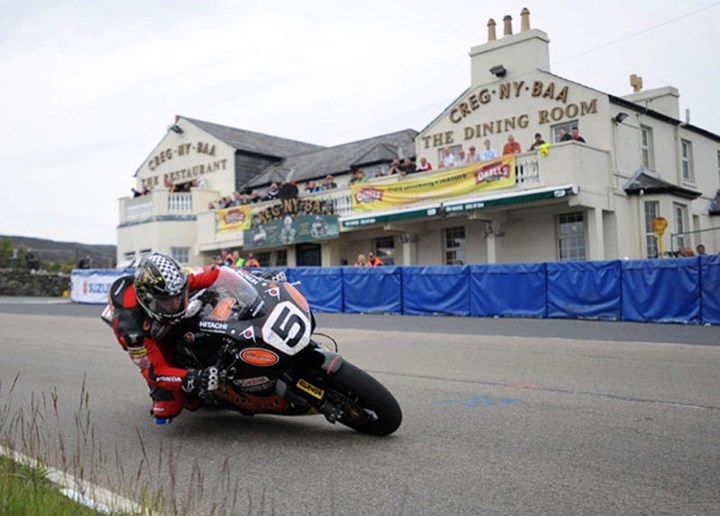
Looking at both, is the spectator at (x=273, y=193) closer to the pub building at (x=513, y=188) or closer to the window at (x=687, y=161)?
the pub building at (x=513, y=188)

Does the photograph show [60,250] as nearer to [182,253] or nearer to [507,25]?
[182,253]

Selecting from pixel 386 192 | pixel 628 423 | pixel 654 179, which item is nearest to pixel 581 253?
pixel 654 179

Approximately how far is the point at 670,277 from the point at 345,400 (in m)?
13.4

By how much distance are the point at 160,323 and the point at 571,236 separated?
2052cm

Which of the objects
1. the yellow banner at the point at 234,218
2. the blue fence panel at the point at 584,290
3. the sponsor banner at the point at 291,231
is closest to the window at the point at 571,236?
the blue fence panel at the point at 584,290

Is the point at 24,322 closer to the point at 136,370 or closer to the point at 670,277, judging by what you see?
the point at 136,370

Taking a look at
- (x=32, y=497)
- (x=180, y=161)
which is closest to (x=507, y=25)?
(x=180, y=161)

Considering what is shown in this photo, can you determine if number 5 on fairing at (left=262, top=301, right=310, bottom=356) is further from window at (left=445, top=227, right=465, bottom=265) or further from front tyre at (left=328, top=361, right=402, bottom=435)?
window at (left=445, top=227, right=465, bottom=265)

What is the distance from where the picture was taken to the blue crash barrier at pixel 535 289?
1634 centimetres

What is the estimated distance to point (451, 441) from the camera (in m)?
5.61

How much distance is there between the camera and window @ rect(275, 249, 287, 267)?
33406 millimetres

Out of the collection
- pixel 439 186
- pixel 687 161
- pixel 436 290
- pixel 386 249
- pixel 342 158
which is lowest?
pixel 436 290

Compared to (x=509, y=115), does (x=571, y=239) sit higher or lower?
lower

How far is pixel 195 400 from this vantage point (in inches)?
231
